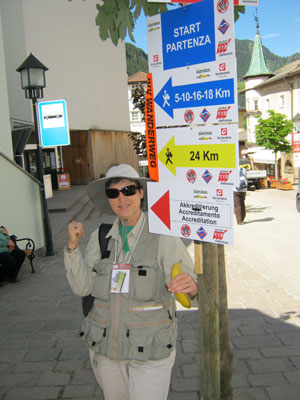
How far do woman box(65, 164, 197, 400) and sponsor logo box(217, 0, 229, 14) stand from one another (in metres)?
1.09

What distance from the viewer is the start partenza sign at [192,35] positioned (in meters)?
1.97

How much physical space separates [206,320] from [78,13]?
2674 centimetres

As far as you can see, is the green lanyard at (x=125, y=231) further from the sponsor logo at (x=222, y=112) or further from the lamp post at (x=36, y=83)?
the lamp post at (x=36, y=83)

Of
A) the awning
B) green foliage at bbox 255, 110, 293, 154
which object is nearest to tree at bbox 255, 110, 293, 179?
green foliage at bbox 255, 110, 293, 154

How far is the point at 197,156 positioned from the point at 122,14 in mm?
1320

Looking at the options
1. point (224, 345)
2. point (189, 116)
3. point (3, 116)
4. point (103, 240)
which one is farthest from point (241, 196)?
point (189, 116)

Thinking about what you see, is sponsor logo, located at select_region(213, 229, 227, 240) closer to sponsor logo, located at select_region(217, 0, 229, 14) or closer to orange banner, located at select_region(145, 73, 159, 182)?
orange banner, located at select_region(145, 73, 159, 182)

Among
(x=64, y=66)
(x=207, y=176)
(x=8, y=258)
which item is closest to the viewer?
(x=207, y=176)

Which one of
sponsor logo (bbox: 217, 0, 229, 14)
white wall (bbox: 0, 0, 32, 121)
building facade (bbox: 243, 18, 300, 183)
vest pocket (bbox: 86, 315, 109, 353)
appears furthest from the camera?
building facade (bbox: 243, 18, 300, 183)

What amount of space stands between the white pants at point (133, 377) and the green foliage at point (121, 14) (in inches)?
82.2

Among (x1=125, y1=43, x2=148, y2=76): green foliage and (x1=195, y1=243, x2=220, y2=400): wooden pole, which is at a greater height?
(x1=125, y1=43, x2=148, y2=76): green foliage

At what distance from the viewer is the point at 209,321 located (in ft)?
7.82

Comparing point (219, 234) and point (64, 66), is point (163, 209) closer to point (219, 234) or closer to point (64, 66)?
point (219, 234)

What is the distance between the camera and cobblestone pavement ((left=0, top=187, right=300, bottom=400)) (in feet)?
12.5
